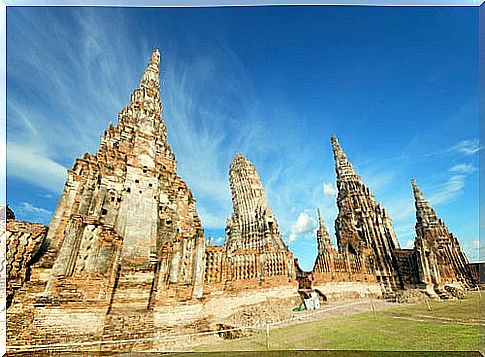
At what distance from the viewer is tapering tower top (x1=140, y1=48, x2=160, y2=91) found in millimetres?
11981

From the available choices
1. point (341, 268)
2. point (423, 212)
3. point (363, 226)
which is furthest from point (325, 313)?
point (423, 212)

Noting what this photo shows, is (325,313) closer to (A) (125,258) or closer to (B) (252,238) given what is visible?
(B) (252,238)

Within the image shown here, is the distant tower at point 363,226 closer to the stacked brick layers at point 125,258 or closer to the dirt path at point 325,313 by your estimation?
the dirt path at point 325,313

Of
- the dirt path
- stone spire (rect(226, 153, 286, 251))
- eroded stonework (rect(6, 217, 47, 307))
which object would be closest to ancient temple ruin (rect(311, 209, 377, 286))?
stone spire (rect(226, 153, 286, 251))

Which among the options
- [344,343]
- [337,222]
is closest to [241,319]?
[344,343]

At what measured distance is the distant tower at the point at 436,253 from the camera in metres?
18.0

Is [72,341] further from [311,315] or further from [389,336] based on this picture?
[311,315]

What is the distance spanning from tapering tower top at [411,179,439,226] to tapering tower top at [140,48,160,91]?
20781 millimetres

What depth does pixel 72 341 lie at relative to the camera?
17.0 feet

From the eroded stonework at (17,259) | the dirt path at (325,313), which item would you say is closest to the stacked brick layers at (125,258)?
the eroded stonework at (17,259)

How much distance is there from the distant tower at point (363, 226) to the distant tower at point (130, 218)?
14.8 meters

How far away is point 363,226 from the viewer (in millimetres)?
22828

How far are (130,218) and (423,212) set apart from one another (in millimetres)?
23913

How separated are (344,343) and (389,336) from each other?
1045 millimetres
